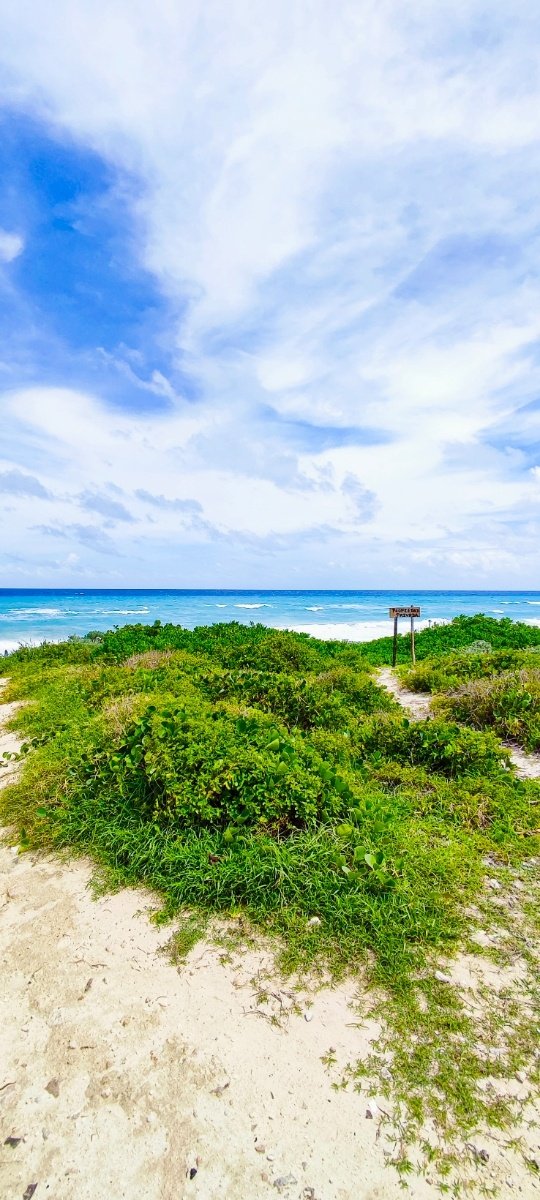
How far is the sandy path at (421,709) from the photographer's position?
650cm

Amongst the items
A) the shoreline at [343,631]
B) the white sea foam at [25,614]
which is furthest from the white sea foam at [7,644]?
the white sea foam at [25,614]

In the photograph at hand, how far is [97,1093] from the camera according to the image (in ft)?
8.89

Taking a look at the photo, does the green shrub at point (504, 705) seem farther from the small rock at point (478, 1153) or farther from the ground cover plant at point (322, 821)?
the small rock at point (478, 1153)

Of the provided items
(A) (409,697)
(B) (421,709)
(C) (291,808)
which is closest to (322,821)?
(C) (291,808)

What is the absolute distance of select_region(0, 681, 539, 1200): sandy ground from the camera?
237 cm

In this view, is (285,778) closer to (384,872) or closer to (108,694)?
(384,872)

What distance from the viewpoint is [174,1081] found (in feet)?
9.04

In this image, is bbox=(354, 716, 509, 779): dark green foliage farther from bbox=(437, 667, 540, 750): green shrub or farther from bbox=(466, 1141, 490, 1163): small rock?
bbox=(466, 1141, 490, 1163): small rock

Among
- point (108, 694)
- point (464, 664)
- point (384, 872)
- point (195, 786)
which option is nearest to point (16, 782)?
point (108, 694)

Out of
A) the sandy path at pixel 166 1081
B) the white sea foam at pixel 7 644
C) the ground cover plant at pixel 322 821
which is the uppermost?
the ground cover plant at pixel 322 821

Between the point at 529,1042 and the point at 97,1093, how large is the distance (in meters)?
2.38

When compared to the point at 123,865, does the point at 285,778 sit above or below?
above

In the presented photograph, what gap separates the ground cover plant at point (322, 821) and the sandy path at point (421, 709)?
411mm

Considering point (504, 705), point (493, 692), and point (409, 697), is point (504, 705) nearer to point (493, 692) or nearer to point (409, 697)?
point (493, 692)
